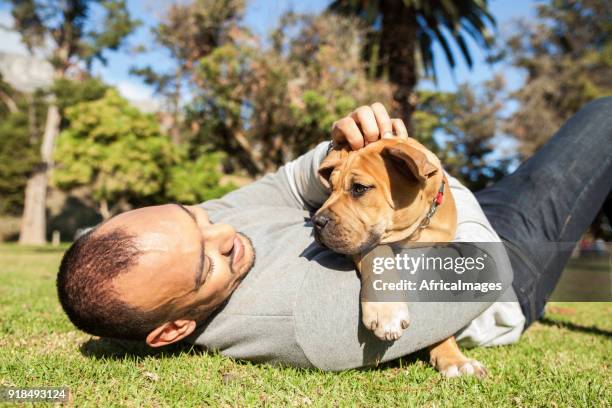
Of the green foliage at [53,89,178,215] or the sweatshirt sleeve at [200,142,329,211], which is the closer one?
the sweatshirt sleeve at [200,142,329,211]

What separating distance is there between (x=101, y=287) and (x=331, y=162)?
1672mm

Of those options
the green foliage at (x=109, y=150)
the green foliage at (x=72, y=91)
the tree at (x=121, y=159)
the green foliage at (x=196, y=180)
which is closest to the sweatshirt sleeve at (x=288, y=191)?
the tree at (x=121, y=159)

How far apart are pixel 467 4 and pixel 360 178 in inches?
764

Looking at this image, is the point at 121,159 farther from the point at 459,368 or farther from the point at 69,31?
the point at 459,368

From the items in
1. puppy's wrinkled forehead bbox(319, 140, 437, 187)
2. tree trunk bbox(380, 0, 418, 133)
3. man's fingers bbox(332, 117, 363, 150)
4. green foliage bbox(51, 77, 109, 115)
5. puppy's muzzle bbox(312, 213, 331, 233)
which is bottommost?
puppy's muzzle bbox(312, 213, 331, 233)

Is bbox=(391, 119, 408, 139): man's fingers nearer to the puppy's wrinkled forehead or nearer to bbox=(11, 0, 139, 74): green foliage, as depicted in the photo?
the puppy's wrinkled forehead

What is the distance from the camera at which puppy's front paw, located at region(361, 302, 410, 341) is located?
2693mm

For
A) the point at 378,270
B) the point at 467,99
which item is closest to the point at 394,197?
the point at 378,270

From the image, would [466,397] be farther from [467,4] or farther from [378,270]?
[467,4]

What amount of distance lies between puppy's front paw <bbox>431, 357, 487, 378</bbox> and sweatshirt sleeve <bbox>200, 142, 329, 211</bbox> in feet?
4.96

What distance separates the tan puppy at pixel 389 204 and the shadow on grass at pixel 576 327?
2775mm

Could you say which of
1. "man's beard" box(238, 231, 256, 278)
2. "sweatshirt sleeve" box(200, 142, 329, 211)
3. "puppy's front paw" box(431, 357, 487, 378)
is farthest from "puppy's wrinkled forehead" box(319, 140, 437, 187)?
"puppy's front paw" box(431, 357, 487, 378)

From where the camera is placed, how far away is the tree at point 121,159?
958 inches

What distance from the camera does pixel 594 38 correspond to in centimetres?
2803
